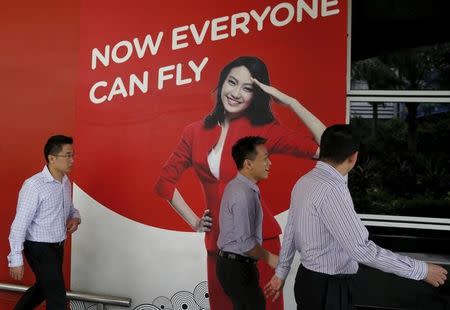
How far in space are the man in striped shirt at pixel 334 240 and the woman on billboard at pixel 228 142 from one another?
1.04m

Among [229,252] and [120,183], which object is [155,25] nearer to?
[120,183]

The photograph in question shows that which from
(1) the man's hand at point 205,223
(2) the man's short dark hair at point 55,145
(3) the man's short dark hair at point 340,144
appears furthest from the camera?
(1) the man's hand at point 205,223

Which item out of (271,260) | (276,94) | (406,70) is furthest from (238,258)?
(406,70)

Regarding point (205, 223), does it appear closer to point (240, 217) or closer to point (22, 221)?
point (240, 217)

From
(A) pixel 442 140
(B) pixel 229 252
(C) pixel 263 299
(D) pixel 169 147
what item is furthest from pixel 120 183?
(A) pixel 442 140

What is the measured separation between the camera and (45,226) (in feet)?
10.9

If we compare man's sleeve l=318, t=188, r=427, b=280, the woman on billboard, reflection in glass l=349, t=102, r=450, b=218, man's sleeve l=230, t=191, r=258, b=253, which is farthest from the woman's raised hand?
man's sleeve l=318, t=188, r=427, b=280

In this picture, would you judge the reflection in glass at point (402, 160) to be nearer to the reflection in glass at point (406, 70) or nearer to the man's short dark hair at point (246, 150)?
the reflection in glass at point (406, 70)

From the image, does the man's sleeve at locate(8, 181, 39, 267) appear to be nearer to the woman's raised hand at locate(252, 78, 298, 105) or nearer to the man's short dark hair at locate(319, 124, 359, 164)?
the woman's raised hand at locate(252, 78, 298, 105)

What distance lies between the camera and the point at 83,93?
12.8 ft

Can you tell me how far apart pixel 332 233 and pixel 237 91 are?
158cm

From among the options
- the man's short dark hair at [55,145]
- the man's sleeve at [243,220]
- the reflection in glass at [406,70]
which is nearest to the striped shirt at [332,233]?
the man's sleeve at [243,220]

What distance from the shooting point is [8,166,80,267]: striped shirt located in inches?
127

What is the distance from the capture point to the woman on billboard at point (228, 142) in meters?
3.54
